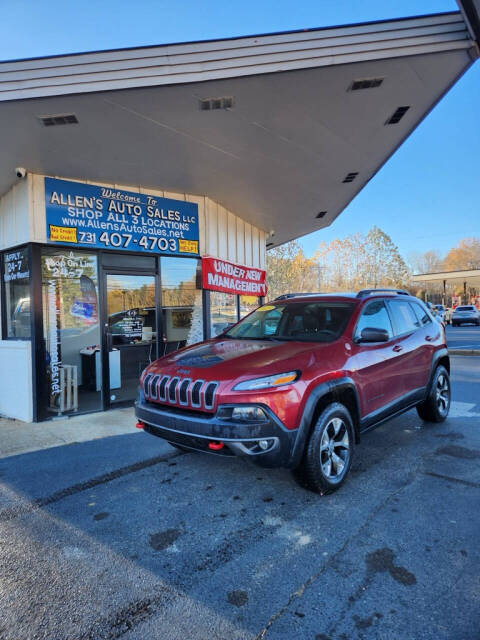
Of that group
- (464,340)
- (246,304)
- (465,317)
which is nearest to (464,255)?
(465,317)

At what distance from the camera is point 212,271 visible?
858cm

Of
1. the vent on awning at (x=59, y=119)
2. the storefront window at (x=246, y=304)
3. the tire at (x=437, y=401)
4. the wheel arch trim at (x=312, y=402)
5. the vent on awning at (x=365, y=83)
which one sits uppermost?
the vent on awning at (x=365, y=83)

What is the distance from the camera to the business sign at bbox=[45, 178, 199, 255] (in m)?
6.25

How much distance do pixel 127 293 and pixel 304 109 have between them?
163 inches

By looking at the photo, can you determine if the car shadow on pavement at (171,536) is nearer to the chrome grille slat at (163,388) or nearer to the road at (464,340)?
the chrome grille slat at (163,388)

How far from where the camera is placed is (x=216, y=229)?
29.0 ft

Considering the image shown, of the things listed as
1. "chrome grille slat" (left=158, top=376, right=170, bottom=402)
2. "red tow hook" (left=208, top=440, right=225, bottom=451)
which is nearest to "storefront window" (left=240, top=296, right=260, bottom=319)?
"chrome grille slat" (left=158, top=376, right=170, bottom=402)

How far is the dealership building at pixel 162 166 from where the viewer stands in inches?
167

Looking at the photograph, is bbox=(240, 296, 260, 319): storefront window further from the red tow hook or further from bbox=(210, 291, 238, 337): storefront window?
the red tow hook

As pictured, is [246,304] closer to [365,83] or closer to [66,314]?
[66,314]

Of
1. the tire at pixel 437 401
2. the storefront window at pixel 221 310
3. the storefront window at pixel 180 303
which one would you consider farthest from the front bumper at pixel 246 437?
the storefront window at pixel 221 310

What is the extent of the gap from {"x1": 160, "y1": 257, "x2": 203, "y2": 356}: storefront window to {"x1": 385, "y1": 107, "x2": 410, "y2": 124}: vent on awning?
14.1 feet

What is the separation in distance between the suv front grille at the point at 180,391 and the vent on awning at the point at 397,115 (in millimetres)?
4723

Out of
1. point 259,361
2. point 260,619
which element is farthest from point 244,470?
point 260,619
